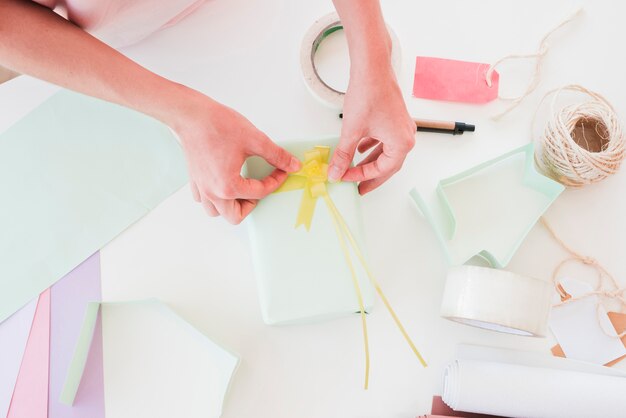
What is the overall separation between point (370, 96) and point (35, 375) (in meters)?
0.56

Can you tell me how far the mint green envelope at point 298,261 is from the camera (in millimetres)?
648

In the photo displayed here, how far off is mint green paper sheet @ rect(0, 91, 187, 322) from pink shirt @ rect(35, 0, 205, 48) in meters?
0.11

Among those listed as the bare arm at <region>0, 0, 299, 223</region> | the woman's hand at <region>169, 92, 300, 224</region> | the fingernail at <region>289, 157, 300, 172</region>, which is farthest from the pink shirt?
the fingernail at <region>289, 157, 300, 172</region>

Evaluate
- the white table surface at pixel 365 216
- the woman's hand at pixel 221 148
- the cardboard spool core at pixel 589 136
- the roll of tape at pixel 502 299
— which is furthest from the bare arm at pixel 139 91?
the cardboard spool core at pixel 589 136

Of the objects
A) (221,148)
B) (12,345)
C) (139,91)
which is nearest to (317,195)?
(221,148)

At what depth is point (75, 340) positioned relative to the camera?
2.32 feet

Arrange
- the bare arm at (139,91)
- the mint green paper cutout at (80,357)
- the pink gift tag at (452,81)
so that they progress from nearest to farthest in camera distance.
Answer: the bare arm at (139,91), the mint green paper cutout at (80,357), the pink gift tag at (452,81)

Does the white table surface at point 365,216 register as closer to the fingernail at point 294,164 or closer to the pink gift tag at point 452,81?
the pink gift tag at point 452,81

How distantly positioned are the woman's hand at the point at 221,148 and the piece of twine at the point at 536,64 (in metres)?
0.35

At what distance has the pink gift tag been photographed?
0.78m

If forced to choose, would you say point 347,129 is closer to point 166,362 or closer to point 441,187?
point 441,187

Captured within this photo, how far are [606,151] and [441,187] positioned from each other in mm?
213

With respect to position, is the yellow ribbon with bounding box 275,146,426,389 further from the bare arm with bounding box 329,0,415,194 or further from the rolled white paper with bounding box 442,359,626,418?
the rolled white paper with bounding box 442,359,626,418

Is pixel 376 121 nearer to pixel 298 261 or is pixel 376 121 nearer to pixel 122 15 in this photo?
pixel 298 261
